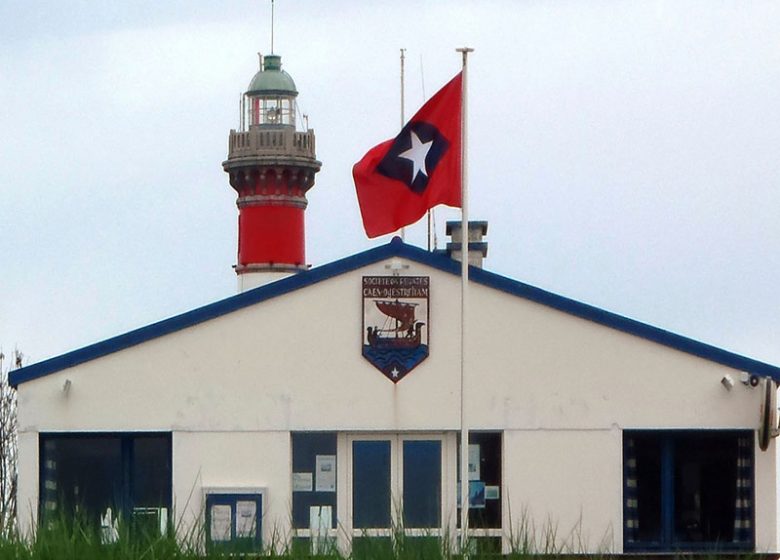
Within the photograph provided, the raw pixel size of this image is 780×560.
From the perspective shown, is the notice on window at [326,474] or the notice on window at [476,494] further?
the notice on window at [326,474]

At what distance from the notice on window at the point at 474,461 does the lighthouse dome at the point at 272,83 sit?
27264mm

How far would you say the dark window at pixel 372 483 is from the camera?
95.0 ft

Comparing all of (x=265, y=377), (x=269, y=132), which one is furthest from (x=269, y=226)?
(x=265, y=377)

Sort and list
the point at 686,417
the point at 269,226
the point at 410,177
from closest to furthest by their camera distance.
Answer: the point at 410,177
the point at 686,417
the point at 269,226

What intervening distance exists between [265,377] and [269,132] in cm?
2560

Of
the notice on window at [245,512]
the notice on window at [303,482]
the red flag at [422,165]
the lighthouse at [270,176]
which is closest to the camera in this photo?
the red flag at [422,165]

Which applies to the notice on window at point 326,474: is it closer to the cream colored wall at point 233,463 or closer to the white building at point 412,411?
the white building at point 412,411

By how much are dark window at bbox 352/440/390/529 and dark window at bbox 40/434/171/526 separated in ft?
8.60

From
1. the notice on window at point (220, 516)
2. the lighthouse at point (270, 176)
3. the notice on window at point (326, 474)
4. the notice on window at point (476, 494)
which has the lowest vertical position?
the notice on window at point (220, 516)

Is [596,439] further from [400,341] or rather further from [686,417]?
[400,341]

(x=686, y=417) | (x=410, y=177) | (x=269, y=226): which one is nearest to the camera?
(x=410, y=177)

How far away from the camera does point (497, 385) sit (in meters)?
29.0

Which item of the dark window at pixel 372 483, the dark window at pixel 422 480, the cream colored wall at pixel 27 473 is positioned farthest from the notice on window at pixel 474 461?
the cream colored wall at pixel 27 473

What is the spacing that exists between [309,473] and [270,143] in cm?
2534
